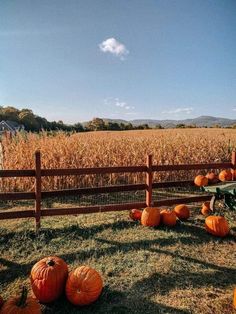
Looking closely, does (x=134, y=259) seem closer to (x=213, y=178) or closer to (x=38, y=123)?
(x=213, y=178)

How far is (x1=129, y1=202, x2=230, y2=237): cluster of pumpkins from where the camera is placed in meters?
5.64

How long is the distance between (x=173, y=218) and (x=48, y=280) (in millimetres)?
3170

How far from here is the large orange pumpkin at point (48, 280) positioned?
358 cm

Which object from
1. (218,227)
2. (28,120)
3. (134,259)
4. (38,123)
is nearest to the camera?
(134,259)

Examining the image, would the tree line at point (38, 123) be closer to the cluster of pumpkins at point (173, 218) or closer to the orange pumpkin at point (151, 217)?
the cluster of pumpkins at point (173, 218)

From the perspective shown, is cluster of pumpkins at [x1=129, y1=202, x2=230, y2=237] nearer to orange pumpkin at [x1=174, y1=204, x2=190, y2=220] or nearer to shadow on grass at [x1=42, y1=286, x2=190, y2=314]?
orange pumpkin at [x1=174, y1=204, x2=190, y2=220]

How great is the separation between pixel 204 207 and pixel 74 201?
3.69 meters

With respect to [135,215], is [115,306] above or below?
below

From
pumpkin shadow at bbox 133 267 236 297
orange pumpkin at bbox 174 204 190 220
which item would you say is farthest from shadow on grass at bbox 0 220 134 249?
pumpkin shadow at bbox 133 267 236 297

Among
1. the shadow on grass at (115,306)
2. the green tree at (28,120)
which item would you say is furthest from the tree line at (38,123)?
the shadow on grass at (115,306)

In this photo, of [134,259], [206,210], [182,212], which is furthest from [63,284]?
[206,210]

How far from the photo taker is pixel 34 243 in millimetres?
5367

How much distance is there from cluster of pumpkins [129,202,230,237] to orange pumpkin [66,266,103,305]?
2616 mm

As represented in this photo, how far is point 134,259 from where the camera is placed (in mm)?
4727
